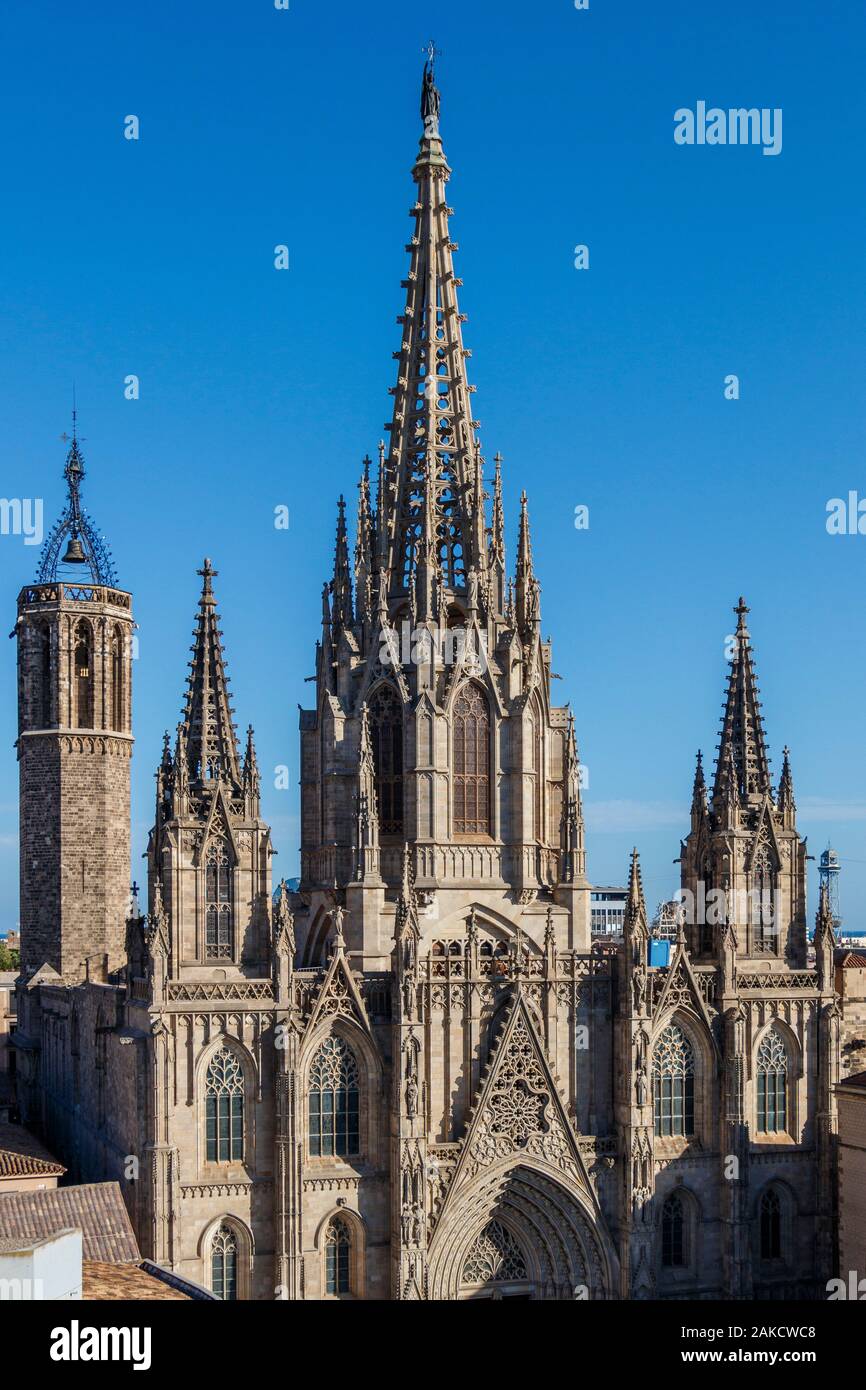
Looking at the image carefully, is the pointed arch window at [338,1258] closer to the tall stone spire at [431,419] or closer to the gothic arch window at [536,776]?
the gothic arch window at [536,776]

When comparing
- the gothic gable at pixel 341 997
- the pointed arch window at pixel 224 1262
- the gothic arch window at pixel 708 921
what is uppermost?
the gothic arch window at pixel 708 921

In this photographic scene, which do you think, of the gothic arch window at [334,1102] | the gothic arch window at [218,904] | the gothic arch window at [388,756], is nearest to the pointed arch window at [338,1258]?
the gothic arch window at [334,1102]

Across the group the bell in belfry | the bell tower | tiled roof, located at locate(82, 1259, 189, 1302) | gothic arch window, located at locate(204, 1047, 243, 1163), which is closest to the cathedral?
gothic arch window, located at locate(204, 1047, 243, 1163)

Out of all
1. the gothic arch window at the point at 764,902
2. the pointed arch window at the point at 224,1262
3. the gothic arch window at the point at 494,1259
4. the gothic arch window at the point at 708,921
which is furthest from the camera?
the gothic arch window at the point at 764,902

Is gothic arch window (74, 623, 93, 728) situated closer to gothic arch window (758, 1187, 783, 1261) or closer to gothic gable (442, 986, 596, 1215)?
gothic gable (442, 986, 596, 1215)

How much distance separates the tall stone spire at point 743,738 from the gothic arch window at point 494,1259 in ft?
62.1

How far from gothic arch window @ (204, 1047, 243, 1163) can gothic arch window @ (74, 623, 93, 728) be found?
129 feet

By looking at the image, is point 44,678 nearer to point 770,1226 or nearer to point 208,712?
point 208,712

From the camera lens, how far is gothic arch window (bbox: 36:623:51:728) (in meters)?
87.2

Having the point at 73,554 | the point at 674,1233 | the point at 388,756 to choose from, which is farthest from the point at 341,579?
the point at 73,554

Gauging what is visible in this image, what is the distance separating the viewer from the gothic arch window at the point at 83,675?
87.2m

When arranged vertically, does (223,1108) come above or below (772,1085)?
above

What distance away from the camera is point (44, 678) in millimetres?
88375

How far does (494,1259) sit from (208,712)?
22442mm
